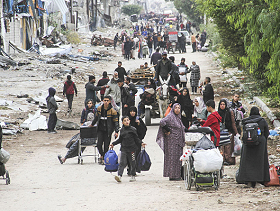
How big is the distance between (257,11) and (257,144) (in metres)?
2.54

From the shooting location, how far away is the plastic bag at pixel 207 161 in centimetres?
736

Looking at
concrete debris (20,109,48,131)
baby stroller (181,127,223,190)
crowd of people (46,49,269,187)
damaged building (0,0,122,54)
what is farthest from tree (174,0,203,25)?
baby stroller (181,127,223,190)

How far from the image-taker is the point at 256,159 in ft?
25.5

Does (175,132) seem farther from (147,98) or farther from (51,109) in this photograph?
(51,109)

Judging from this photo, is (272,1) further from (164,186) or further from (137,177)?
(137,177)

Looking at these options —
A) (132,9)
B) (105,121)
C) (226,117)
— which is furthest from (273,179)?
(132,9)

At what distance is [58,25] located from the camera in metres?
45.4

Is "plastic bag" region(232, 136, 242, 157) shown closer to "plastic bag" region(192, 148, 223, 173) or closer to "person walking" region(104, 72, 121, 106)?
"plastic bag" region(192, 148, 223, 173)

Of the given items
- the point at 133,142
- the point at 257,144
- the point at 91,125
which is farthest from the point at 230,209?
the point at 91,125

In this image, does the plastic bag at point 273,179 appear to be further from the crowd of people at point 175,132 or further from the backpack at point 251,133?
the backpack at point 251,133

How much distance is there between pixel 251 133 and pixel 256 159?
1.63 ft

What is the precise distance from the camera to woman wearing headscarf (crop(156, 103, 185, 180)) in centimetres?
861

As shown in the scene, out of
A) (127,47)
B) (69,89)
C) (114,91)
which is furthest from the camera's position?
(127,47)

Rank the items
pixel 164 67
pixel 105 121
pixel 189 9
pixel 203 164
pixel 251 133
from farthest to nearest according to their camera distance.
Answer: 1. pixel 189 9
2. pixel 164 67
3. pixel 105 121
4. pixel 251 133
5. pixel 203 164
